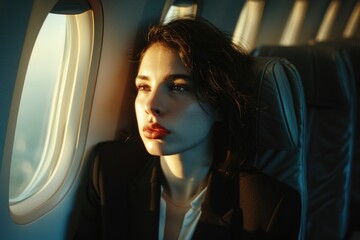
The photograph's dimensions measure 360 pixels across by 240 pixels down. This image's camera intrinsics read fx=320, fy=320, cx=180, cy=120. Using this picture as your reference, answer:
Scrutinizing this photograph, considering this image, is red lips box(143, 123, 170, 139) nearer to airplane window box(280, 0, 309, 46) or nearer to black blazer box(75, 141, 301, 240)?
black blazer box(75, 141, 301, 240)

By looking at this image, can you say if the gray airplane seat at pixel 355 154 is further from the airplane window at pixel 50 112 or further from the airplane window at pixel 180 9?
the airplane window at pixel 50 112

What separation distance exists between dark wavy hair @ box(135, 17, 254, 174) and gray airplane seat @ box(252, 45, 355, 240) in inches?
20.7

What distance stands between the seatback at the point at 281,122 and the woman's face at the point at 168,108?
279 millimetres

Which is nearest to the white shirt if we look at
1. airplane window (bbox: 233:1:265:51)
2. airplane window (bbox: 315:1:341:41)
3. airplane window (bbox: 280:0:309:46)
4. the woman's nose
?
the woman's nose

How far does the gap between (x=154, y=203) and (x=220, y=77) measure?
1.70 feet

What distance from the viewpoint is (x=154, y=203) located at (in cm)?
118

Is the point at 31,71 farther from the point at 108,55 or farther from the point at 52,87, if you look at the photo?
the point at 108,55

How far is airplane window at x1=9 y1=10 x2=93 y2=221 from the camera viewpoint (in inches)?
46.9

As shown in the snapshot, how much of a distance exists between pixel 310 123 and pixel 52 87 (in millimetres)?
1269

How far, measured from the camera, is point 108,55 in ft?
4.11

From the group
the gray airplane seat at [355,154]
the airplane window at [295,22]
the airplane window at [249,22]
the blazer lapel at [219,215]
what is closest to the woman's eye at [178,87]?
the blazer lapel at [219,215]

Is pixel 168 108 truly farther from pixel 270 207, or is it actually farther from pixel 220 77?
pixel 270 207

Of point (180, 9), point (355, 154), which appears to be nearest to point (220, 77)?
point (180, 9)

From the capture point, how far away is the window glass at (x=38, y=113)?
1.19m
